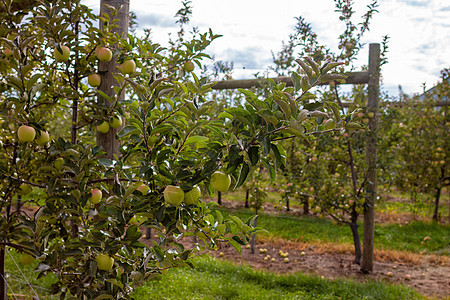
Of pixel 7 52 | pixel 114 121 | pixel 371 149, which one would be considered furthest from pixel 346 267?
pixel 7 52

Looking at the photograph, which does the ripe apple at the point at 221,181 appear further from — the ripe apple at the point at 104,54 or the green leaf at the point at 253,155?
the ripe apple at the point at 104,54

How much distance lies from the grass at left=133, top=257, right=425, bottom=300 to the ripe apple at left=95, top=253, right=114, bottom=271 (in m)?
1.52

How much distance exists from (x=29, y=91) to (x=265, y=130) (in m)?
1.03

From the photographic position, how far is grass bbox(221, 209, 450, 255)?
478 centimetres

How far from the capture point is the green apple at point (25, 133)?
55.8 inches

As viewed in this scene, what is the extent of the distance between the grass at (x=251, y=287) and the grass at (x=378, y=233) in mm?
1649

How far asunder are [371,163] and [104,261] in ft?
10.2

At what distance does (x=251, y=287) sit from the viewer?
9.74 feet

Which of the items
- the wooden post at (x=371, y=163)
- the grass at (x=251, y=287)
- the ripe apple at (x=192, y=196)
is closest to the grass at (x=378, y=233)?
the wooden post at (x=371, y=163)

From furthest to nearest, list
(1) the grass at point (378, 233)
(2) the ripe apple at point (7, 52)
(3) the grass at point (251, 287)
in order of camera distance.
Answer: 1. (1) the grass at point (378, 233)
2. (3) the grass at point (251, 287)
3. (2) the ripe apple at point (7, 52)

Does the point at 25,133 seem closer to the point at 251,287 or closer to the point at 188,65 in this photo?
the point at 188,65

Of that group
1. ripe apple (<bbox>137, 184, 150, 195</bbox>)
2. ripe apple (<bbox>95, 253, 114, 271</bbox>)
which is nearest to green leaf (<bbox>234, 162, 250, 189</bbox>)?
ripe apple (<bbox>137, 184, 150, 195</bbox>)

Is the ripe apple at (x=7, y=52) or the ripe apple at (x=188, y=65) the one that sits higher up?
the ripe apple at (x=7, y=52)

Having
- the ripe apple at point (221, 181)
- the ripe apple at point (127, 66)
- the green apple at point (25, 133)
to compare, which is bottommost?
the ripe apple at point (221, 181)
